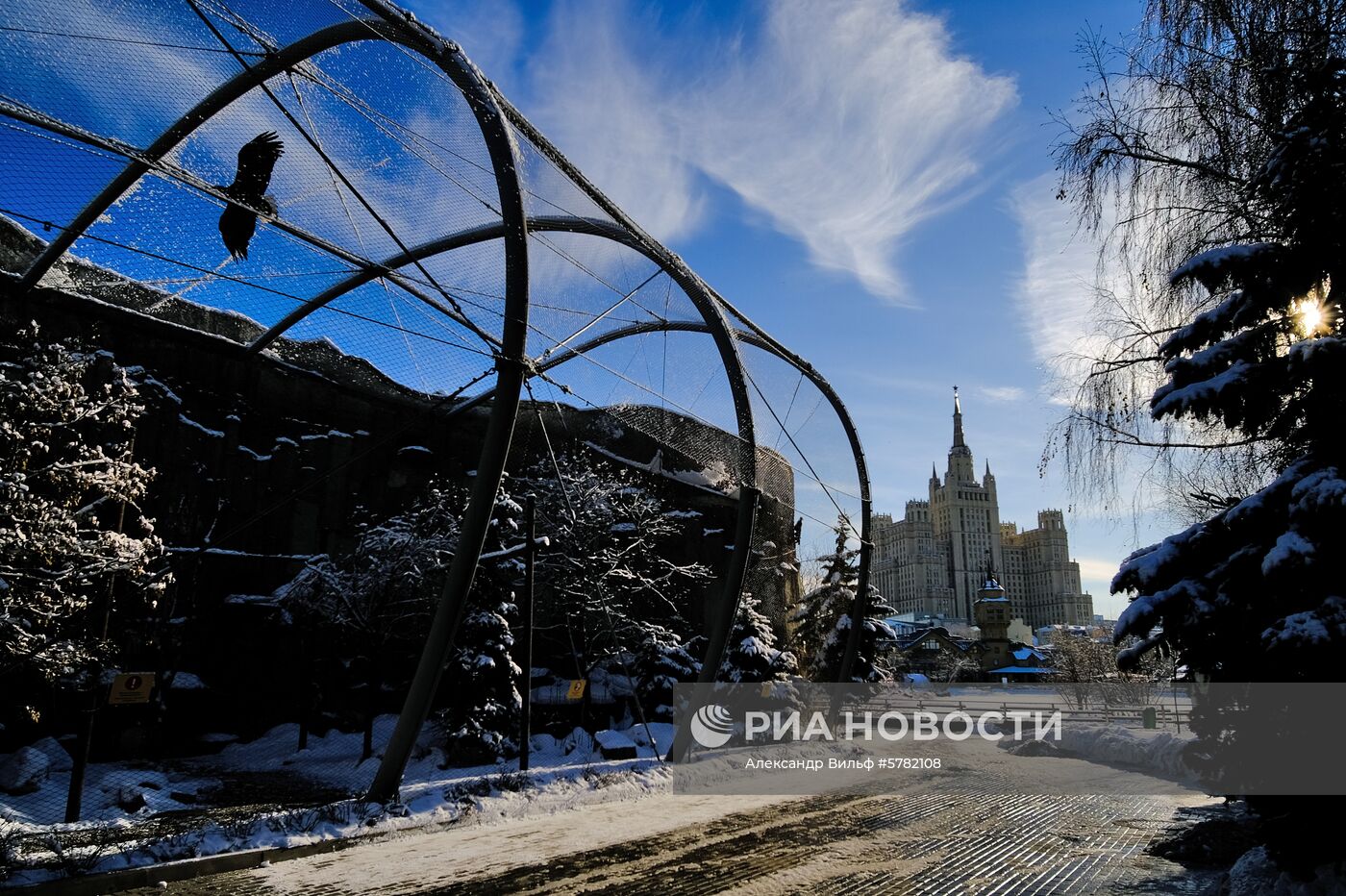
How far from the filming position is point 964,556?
15238cm

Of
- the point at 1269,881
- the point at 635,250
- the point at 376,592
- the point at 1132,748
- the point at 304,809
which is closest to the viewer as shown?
the point at 1269,881

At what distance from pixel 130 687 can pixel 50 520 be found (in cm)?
190

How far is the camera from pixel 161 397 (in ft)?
48.5

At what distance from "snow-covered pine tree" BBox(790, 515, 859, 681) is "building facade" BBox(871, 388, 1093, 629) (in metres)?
128

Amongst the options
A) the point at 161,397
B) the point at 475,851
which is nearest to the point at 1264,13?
the point at 475,851

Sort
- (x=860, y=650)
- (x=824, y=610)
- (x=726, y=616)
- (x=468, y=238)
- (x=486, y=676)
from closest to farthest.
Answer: (x=468, y=238) → (x=726, y=616) → (x=486, y=676) → (x=860, y=650) → (x=824, y=610)

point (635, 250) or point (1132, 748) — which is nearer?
point (635, 250)

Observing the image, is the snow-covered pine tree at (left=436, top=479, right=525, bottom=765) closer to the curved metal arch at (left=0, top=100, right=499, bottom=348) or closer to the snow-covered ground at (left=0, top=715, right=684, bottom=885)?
the snow-covered ground at (left=0, top=715, right=684, bottom=885)

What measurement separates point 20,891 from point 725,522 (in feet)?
70.5

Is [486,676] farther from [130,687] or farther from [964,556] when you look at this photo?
[964,556]

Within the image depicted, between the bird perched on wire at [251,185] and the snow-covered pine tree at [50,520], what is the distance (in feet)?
8.58

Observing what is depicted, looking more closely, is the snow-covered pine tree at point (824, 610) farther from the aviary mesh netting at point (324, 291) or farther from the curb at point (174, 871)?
the curb at point (174, 871)

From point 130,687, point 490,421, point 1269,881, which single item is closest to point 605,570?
point 490,421

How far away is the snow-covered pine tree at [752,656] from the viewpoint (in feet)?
60.3
